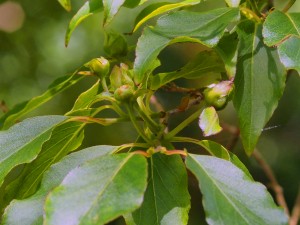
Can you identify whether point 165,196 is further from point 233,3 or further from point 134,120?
point 233,3

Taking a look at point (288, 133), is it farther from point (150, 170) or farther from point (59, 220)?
point (59, 220)

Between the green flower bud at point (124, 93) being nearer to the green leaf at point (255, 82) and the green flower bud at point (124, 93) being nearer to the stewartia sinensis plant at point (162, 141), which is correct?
the stewartia sinensis plant at point (162, 141)

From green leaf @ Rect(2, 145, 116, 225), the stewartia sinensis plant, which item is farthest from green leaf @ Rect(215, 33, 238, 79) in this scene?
green leaf @ Rect(2, 145, 116, 225)

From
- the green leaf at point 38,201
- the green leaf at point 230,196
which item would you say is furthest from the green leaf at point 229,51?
the green leaf at point 38,201

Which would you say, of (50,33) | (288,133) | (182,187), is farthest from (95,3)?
(288,133)

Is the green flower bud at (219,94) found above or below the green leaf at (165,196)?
above

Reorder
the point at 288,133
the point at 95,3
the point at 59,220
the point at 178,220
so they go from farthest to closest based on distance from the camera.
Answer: the point at 288,133 < the point at 95,3 < the point at 178,220 < the point at 59,220

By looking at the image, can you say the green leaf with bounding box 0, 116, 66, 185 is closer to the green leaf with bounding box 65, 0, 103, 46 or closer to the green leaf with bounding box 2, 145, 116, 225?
the green leaf with bounding box 2, 145, 116, 225

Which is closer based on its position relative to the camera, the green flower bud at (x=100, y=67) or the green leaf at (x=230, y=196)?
the green leaf at (x=230, y=196)
